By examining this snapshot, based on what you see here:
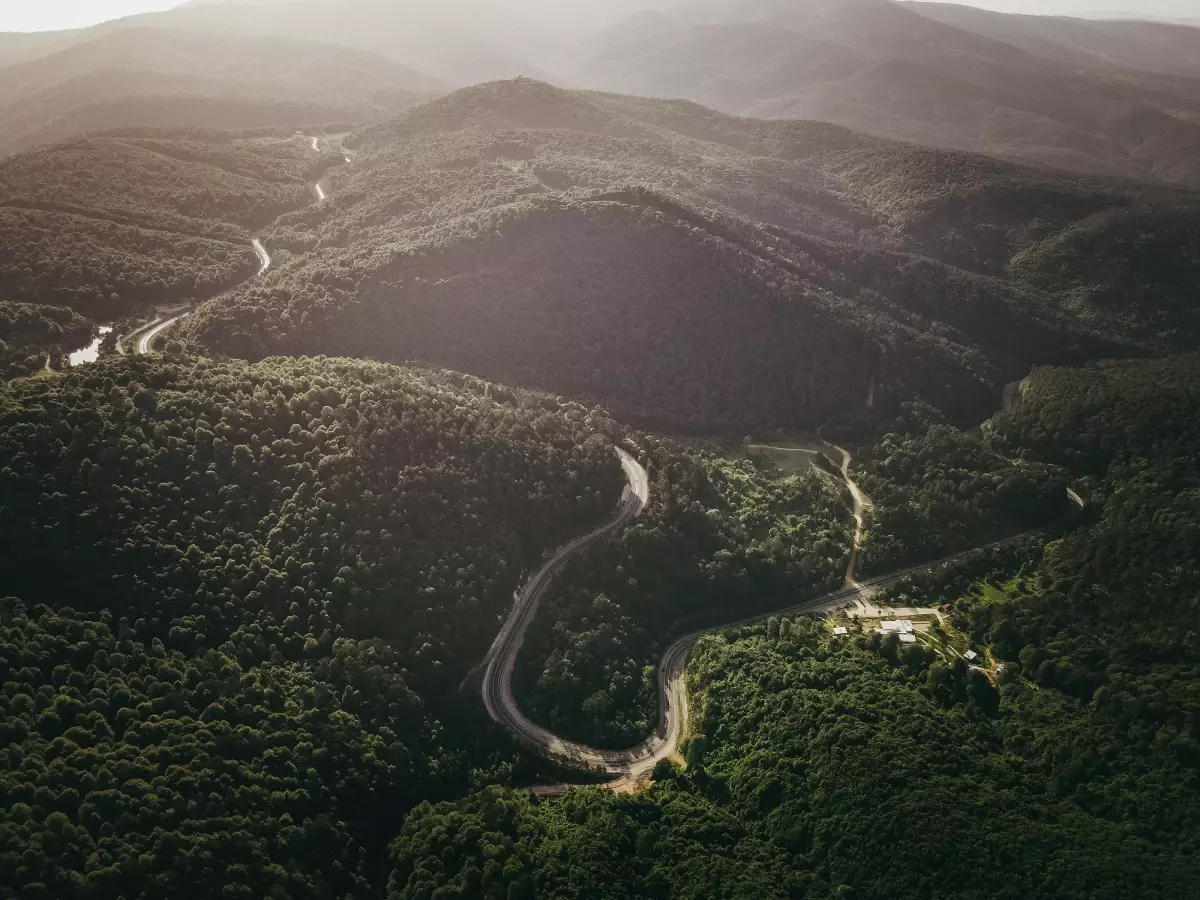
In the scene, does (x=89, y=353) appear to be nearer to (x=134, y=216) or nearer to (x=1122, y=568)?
(x=134, y=216)

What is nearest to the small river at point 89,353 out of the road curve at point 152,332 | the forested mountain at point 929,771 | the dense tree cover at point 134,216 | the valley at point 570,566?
the valley at point 570,566

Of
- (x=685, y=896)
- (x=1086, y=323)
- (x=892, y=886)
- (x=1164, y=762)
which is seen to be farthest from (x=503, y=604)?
(x=1086, y=323)

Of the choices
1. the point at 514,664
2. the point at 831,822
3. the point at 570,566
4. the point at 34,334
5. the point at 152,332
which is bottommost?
the point at 831,822

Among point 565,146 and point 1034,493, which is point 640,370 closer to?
point 1034,493

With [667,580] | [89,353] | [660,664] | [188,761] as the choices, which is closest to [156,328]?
[89,353]

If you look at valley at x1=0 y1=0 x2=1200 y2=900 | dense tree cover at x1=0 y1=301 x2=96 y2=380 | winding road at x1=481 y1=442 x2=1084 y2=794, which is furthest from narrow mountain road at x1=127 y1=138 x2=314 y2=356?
winding road at x1=481 y1=442 x2=1084 y2=794
